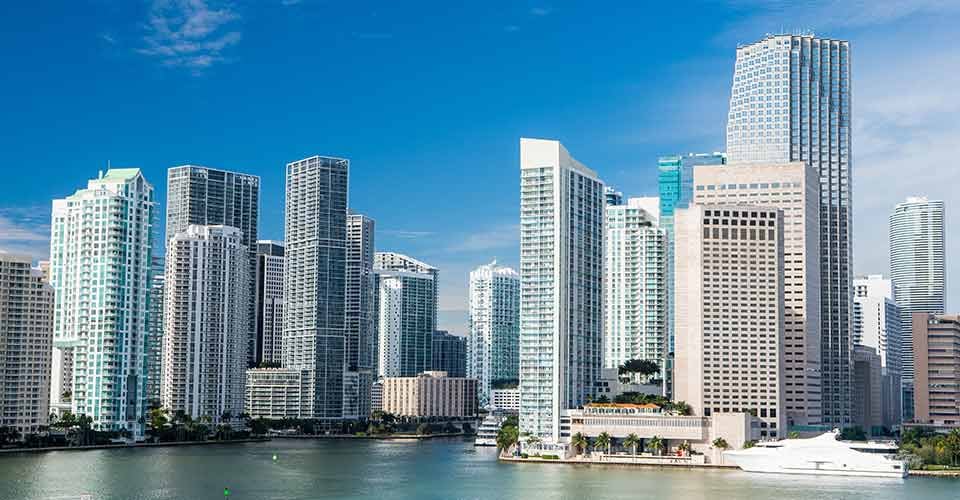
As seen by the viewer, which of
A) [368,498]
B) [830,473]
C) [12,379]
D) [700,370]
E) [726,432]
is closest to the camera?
[368,498]

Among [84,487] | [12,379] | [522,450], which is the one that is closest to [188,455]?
[12,379]

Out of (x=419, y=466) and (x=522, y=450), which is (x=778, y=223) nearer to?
(x=522, y=450)

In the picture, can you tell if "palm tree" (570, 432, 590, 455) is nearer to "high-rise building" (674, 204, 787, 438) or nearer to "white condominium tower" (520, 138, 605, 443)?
"white condominium tower" (520, 138, 605, 443)

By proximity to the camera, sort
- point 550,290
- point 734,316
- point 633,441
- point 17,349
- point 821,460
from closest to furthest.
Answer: point 821,460 < point 633,441 < point 734,316 < point 550,290 < point 17,349

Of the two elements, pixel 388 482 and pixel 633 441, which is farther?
pixel 633 441

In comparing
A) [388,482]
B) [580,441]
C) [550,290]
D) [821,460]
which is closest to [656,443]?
[580,441]

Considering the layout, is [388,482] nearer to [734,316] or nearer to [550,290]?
[550,290]
